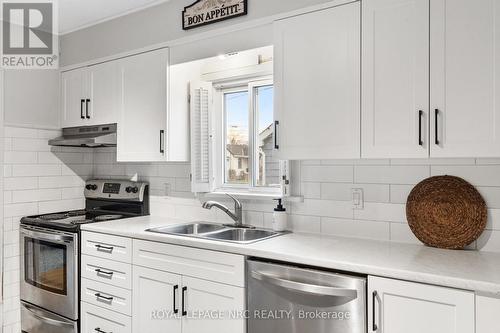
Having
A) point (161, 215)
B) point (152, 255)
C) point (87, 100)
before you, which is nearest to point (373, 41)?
point (152, 255)

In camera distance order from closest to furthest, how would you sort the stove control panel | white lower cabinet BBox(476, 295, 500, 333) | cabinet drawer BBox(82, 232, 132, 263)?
1. white lower cabinet BBox(476, 295, 500, 333)
2. cabinet drawer BBox(82, 232, 132, 263)
3. the stove control panel

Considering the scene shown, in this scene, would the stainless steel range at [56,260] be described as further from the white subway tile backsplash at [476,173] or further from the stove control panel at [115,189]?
the white subway tile backsplash at [476,173]

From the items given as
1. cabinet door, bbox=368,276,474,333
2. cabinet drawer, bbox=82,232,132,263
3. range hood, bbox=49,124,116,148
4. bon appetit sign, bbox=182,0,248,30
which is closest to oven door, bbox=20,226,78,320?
cabinet drawer, bbox=82,232,132,263

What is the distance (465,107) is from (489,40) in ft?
0.93

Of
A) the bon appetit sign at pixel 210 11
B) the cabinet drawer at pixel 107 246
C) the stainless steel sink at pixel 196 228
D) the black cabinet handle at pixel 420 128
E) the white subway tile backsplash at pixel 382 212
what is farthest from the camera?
the stainless steel sink at pixel 196 228

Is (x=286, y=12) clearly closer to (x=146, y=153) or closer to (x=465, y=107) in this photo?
(x=465, y=107)

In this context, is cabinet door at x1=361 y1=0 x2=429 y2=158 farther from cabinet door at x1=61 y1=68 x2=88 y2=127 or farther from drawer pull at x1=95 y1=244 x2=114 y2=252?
cabinet door at x1=61 y1=68 x2=88 y2=127

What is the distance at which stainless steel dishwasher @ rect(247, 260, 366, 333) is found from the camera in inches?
66.8

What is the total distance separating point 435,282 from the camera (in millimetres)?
1518

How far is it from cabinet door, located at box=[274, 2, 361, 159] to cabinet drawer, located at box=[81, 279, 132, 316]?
135 cm

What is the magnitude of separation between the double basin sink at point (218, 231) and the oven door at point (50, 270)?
71cm

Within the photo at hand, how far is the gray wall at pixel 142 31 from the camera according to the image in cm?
233

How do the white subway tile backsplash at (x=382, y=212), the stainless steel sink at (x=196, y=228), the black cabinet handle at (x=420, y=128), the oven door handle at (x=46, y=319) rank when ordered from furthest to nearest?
the oven door handle at (x=46, y=319), the stainless steel sink at (x=196, y=228), the white subway tile backsplash at (x=382, y=212), the black cabinet handle at (x=420, y=128)

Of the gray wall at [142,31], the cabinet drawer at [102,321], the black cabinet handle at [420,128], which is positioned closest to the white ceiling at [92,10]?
the gray wall at [142,31]
